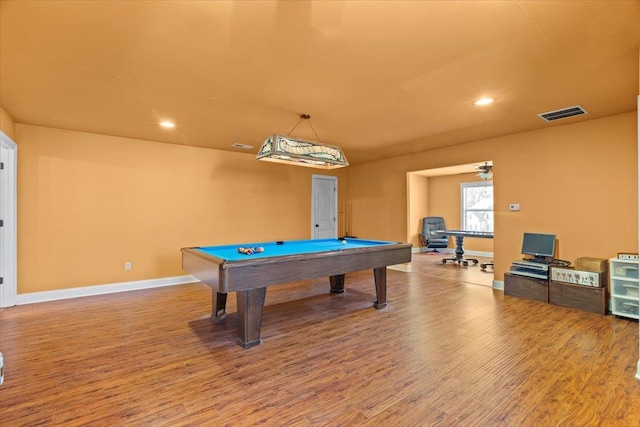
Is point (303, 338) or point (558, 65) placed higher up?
point (558, 65)

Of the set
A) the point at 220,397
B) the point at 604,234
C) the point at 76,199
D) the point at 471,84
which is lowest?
the point at 220,397

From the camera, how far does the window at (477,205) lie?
821 cm

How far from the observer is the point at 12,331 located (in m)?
3.10

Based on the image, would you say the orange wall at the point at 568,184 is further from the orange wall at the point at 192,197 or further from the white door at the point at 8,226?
the white door at the point at 8,226

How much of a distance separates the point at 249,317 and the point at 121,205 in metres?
3.40

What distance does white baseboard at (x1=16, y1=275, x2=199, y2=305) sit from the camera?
161 inches

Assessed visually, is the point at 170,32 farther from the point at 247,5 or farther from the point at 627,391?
the point at 627,391

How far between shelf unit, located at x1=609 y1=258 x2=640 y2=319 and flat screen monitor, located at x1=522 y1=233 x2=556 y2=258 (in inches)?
27.2

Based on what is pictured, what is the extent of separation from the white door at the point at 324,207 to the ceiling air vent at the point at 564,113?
4459 millimetres

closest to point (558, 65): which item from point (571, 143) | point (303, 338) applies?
point (571, 143)

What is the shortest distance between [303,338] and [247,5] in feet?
8.97

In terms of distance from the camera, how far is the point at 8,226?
12.8 ft

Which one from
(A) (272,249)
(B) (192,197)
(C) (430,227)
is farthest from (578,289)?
(B) (192,197)

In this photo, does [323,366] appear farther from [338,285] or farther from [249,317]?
[338,285]
